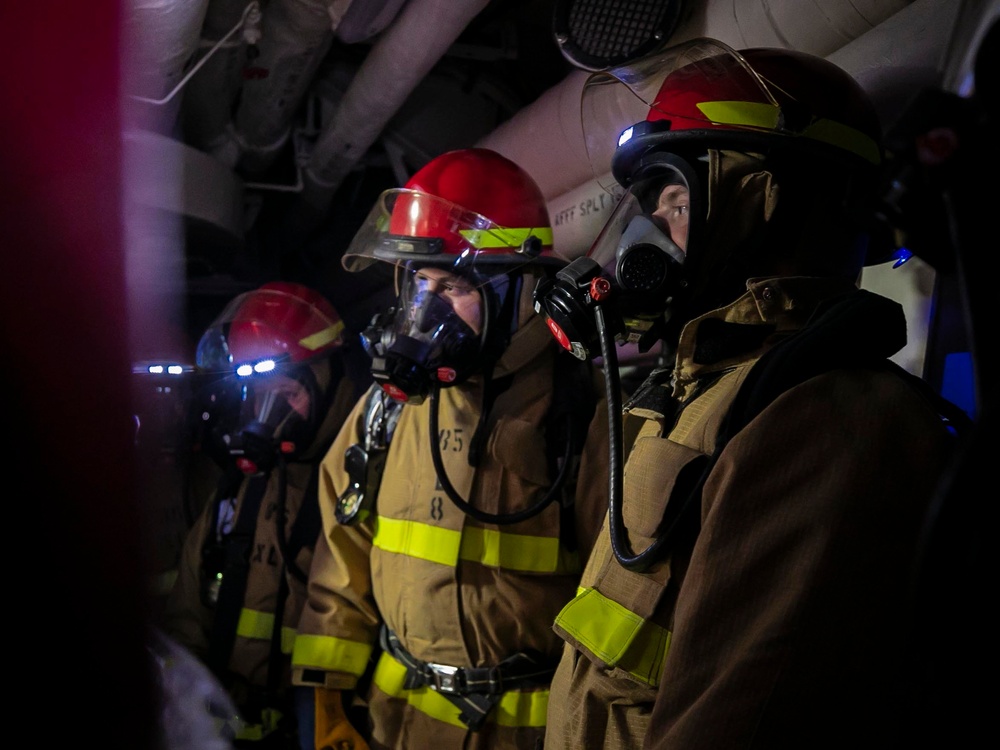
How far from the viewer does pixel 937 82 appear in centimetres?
159

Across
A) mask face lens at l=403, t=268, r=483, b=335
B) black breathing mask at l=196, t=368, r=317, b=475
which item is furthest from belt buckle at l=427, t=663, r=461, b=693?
black breathing mask at l=196, t=368, r=317, b=475

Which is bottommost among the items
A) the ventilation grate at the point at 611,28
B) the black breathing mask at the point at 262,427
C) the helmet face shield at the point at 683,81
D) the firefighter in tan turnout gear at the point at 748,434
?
the black breathing mask at the point at 262,427

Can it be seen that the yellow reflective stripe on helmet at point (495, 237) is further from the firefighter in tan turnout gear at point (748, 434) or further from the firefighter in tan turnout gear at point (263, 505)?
the firefighter in tan turnout gear at point (263, 505)

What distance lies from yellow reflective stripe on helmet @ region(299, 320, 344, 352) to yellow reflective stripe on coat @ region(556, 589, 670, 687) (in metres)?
2.81

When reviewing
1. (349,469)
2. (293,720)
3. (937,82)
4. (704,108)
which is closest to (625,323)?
(704,108)

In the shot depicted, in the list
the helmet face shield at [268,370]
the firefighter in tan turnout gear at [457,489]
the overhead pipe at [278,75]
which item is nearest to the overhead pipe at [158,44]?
the overhead pipe at [278,75]

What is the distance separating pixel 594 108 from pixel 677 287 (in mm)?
993

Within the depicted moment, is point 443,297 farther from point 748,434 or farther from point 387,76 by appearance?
point 748,434

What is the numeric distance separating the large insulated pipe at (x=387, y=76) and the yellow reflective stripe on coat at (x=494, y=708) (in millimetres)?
2137

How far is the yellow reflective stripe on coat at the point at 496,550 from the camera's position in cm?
221

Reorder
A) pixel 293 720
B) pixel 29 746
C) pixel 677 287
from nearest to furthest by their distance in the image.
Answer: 1. pixel 29 746
2. pixel 677 287
3. pixel 293 720

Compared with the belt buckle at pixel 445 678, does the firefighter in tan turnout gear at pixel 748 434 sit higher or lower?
higher

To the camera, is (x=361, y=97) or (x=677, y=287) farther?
(x=361, y=97)

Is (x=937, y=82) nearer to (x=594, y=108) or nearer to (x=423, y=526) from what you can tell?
(x=594, y=108)
